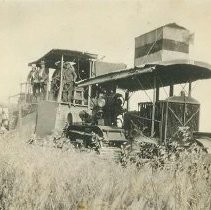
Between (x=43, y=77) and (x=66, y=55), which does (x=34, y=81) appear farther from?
(x=66, y=55)

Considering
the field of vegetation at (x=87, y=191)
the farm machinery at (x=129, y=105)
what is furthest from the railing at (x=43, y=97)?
the field of vegetation at (x=87, y=191)

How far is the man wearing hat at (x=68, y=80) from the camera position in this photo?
21891 millimetres

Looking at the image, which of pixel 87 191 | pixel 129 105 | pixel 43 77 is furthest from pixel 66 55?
pixel 87 191

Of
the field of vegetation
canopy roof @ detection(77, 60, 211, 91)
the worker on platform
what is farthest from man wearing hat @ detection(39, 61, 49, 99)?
the field of vegetation

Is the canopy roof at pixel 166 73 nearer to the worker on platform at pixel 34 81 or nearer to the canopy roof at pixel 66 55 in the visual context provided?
the canopy roof at pixel 66 55

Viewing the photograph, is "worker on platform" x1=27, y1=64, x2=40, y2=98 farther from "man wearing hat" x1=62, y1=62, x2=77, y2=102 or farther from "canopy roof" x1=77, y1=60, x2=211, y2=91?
"canopy roof" x1=77, y1=60, x2=211, y2=91

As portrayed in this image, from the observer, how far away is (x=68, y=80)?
22344 millimetres

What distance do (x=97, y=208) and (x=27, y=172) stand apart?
1.66m

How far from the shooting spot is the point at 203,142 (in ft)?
35.5

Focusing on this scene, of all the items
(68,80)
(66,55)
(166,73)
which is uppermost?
(66,55)

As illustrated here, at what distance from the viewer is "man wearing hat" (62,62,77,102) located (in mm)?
21891

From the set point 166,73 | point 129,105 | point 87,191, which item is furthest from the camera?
point 129,105

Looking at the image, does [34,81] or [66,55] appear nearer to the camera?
[66,55]

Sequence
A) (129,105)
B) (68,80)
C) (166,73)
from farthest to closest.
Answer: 1. (68,80)
2. (129,105)
3. (166,73)
